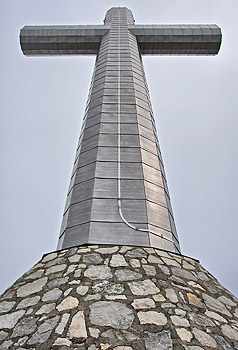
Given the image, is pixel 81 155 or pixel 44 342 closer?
pixel 44 342

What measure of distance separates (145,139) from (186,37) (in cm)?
810

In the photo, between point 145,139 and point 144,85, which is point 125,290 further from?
point 144,85

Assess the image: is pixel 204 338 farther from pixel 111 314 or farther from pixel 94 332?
pixel 94 332

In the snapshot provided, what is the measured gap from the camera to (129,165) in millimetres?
6523

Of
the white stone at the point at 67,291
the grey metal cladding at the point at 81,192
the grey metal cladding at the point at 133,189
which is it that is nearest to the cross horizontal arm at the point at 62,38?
the grey metal cladding at the point at 81,192

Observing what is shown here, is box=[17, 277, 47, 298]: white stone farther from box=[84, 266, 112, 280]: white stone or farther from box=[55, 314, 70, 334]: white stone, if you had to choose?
box=[55, 314, 70, 334]: white stone

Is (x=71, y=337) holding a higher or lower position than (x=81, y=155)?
lower

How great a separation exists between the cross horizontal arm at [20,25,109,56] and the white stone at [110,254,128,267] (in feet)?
36.0

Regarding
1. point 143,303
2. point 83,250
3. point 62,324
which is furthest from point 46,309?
point 83,250

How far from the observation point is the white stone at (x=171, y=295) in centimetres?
379

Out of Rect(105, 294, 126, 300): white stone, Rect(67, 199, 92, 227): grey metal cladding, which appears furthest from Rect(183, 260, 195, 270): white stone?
Rect(67, 199, 92, 227): grey metal cladding

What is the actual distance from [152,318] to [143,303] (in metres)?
0.24

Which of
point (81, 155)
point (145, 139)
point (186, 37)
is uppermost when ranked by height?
point (186, 37)

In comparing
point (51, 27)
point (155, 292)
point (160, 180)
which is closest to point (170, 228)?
point (160, 180)
